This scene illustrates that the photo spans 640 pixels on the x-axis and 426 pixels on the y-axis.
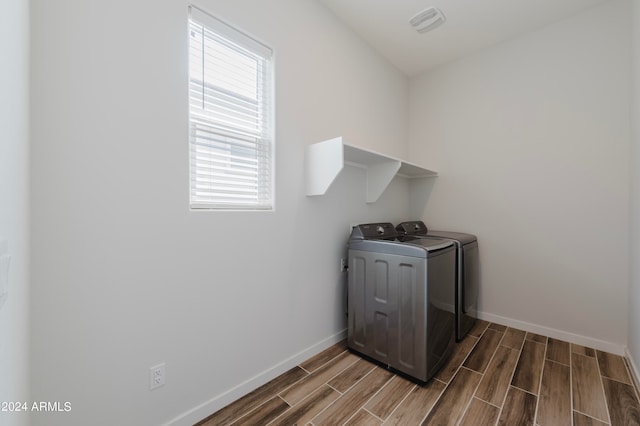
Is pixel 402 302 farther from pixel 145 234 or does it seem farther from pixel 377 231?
pixel 145 234

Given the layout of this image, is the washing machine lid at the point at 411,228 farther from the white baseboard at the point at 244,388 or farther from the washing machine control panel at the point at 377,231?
the white baseboard at the point at 244,388

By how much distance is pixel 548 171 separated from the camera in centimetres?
218

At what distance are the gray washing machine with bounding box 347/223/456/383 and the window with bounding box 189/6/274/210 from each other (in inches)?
33.8

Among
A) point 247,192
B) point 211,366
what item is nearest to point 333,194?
point 247,192

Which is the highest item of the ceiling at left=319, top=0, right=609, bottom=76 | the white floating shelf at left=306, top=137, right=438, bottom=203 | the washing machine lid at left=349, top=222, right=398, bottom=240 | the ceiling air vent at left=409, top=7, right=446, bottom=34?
the ceiling at left=319, top=0, right=609, bottom=76

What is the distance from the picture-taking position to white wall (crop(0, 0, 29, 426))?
55 cm

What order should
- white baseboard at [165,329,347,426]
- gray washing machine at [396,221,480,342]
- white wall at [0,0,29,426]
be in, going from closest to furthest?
white wall at [0,0,29,426], white baseboard at [165,329,347,426], gray washing machine at [396,221,480,342]

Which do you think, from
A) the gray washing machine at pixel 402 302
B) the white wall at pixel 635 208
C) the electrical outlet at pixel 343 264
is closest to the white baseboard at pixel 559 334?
the white wall at pixel 635 208

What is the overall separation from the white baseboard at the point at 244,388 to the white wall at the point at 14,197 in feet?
2.05

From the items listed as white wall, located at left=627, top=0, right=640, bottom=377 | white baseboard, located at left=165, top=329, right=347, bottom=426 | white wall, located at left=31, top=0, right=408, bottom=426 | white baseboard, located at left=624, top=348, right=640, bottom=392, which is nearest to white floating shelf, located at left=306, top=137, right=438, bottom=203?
white wall, located at left=31, top=0, right=408, bottom=426

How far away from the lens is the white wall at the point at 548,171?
6.36 ft

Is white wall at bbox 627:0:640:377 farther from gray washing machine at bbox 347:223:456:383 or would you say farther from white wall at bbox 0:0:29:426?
white wall at bbox 0:0:29:426

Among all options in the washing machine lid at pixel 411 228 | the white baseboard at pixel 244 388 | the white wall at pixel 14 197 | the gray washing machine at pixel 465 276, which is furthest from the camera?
the washing machine lid at pixel 411 228

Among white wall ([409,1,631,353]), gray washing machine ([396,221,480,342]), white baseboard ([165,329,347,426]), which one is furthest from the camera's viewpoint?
gray washing machine ([396,221,480,342])
